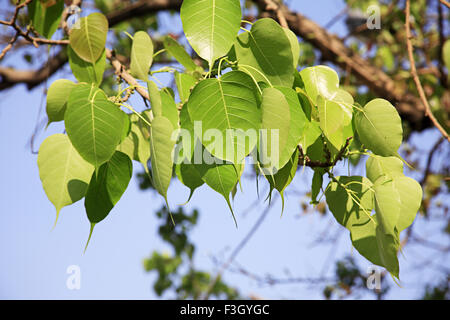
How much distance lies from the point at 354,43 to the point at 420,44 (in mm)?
629

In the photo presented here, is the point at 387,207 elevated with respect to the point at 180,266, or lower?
elevated

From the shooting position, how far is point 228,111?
0.43m

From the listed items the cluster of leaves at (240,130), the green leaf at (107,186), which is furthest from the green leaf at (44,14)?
the green leaf at (107,186)

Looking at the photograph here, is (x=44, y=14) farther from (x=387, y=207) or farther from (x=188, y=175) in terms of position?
(x=387, y=207)

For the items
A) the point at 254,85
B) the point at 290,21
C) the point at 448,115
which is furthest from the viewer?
the point at 448,115

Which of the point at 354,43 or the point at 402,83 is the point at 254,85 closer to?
the point at 402,83

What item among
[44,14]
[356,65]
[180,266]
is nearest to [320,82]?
[44,14]

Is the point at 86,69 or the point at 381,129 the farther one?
the point at 86,69

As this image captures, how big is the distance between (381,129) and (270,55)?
154 millimetres

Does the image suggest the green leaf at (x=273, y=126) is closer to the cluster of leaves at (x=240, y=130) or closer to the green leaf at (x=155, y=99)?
the cluster of leaves at (x=240, y=130)

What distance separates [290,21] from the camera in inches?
63.3

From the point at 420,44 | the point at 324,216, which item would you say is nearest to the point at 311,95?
the point at 420,44

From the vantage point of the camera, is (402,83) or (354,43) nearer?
(402,83)

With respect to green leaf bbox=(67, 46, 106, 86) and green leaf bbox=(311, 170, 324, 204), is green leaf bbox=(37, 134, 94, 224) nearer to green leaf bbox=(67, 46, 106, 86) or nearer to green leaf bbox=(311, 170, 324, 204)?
green leaf bbox=(67, 46, 106, 86)
